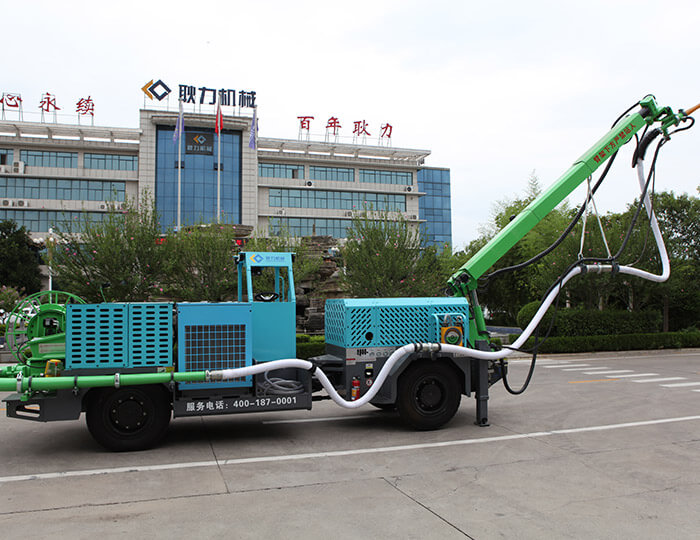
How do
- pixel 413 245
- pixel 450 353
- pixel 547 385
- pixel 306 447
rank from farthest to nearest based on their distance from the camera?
pixel 413 245 → pixel 547 385 → pixel 450 353 → pixel 306 447

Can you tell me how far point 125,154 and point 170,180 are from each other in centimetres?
631

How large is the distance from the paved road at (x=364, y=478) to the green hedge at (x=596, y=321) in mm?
14967

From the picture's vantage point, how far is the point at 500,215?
48.1 m

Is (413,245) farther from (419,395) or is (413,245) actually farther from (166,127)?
(166,127)

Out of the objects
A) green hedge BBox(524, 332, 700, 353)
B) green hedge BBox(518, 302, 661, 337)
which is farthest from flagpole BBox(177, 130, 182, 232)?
green hedge BBox(524, 332, 700, 353)

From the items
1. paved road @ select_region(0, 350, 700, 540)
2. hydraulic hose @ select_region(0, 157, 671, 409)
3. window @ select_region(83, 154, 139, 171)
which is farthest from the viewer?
window @ select_region(83, 154, 139, 171)

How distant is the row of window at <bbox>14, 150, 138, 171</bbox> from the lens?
62094mm

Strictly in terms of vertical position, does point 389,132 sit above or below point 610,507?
above

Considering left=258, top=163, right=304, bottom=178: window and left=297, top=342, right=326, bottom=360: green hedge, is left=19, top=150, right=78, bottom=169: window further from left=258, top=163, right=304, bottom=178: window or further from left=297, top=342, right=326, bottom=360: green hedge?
left=297, top=342, right=326, bottom=360: green hedge

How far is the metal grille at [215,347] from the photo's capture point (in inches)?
302

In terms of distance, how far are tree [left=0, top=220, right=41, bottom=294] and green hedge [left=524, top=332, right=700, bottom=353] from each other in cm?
4579

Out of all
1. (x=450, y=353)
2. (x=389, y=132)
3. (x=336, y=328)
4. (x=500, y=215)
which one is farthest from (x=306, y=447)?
(x=389, y=132)

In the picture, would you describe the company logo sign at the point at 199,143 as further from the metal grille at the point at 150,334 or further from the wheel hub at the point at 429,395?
the wheel hub at the point at 429,395

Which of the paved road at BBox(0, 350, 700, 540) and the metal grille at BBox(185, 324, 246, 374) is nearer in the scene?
the paved road at BBox(0, 350, 700, 540)
